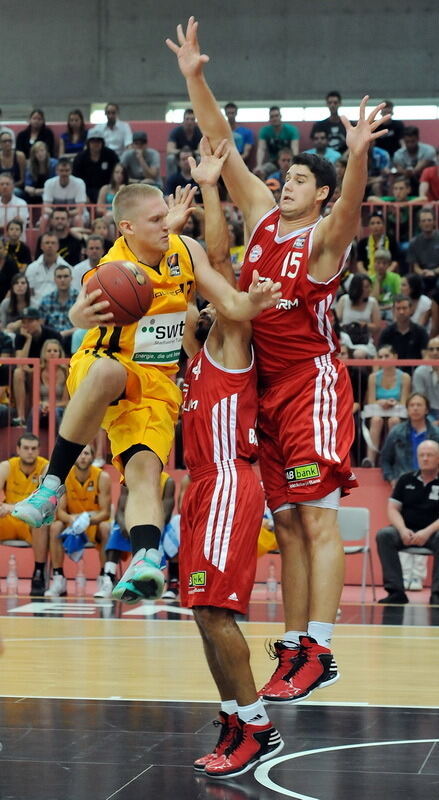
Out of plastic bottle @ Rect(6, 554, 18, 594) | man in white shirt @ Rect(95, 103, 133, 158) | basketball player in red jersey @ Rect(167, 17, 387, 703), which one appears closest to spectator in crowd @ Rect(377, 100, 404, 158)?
man in white shirt @ Rect(95, 103, 133, 158)

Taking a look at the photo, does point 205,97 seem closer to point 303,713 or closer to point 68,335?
point 303,713

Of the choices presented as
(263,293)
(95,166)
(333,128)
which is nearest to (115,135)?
(95,166)

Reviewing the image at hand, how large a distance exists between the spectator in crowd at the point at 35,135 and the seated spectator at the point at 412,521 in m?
10.3

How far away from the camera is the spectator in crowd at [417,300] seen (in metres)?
15.3

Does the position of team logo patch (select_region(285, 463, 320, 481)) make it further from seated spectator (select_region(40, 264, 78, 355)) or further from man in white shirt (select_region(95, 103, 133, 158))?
man in white shirt (select_region(95, 103, 133, 158))

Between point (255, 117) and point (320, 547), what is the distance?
17.5 metres

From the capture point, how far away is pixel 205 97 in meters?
6.15

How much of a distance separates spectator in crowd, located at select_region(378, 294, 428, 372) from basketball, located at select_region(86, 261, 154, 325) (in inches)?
346

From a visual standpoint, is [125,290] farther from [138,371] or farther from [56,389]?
[56,389]

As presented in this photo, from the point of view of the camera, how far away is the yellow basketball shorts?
6055 mm

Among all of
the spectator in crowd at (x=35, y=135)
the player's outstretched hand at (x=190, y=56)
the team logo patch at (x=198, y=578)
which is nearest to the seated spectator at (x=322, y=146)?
the spectator in crowd at (x=35, y=135)

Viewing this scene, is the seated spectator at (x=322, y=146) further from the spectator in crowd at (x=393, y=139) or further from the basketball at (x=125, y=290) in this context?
the basketball at (x=125, y=290)

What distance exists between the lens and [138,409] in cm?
612

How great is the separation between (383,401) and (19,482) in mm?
3881
